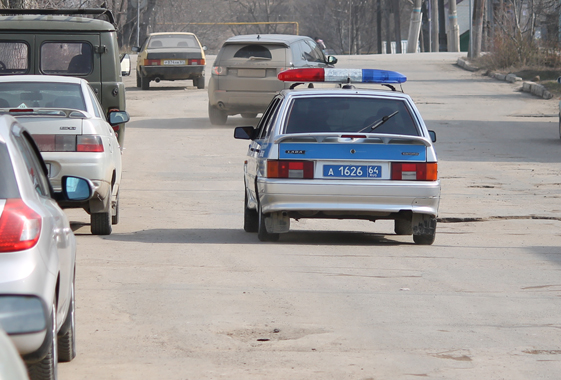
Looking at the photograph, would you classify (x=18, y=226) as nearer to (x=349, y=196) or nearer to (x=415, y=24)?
(x=349, y=196)

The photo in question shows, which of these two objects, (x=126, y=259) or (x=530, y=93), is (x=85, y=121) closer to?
(x=126, y=259)

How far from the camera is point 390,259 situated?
8.56 m

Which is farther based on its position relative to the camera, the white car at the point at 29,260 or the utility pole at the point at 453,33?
the utility pole at the point at 453,33

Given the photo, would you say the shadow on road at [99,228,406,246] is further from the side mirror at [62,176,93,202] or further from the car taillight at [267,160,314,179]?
the side mirror at [62,176,93,202]

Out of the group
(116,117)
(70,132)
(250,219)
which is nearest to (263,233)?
(250,219)

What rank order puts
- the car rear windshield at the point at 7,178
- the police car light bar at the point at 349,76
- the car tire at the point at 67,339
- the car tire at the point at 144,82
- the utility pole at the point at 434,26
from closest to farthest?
the car rear windshield at the point at 7,178
the car tire at the point at 67,339
the police car light bar at the point at 349,76
the car tire at the point at 144,82
the utility pole at the point at 434,26

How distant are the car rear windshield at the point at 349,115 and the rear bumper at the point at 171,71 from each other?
21863 mm

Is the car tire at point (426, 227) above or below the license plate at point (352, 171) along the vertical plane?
below

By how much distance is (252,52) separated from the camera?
2155cm

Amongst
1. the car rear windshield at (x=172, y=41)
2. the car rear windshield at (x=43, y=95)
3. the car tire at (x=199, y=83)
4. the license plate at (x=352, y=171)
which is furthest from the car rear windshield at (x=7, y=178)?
the car tire at (x=199, y=83)

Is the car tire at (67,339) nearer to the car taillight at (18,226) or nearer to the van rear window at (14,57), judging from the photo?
the car taillight at (18,226)

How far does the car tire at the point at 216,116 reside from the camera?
22750mm

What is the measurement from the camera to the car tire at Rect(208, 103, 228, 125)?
22.8 meters

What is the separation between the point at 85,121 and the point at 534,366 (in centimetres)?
555
